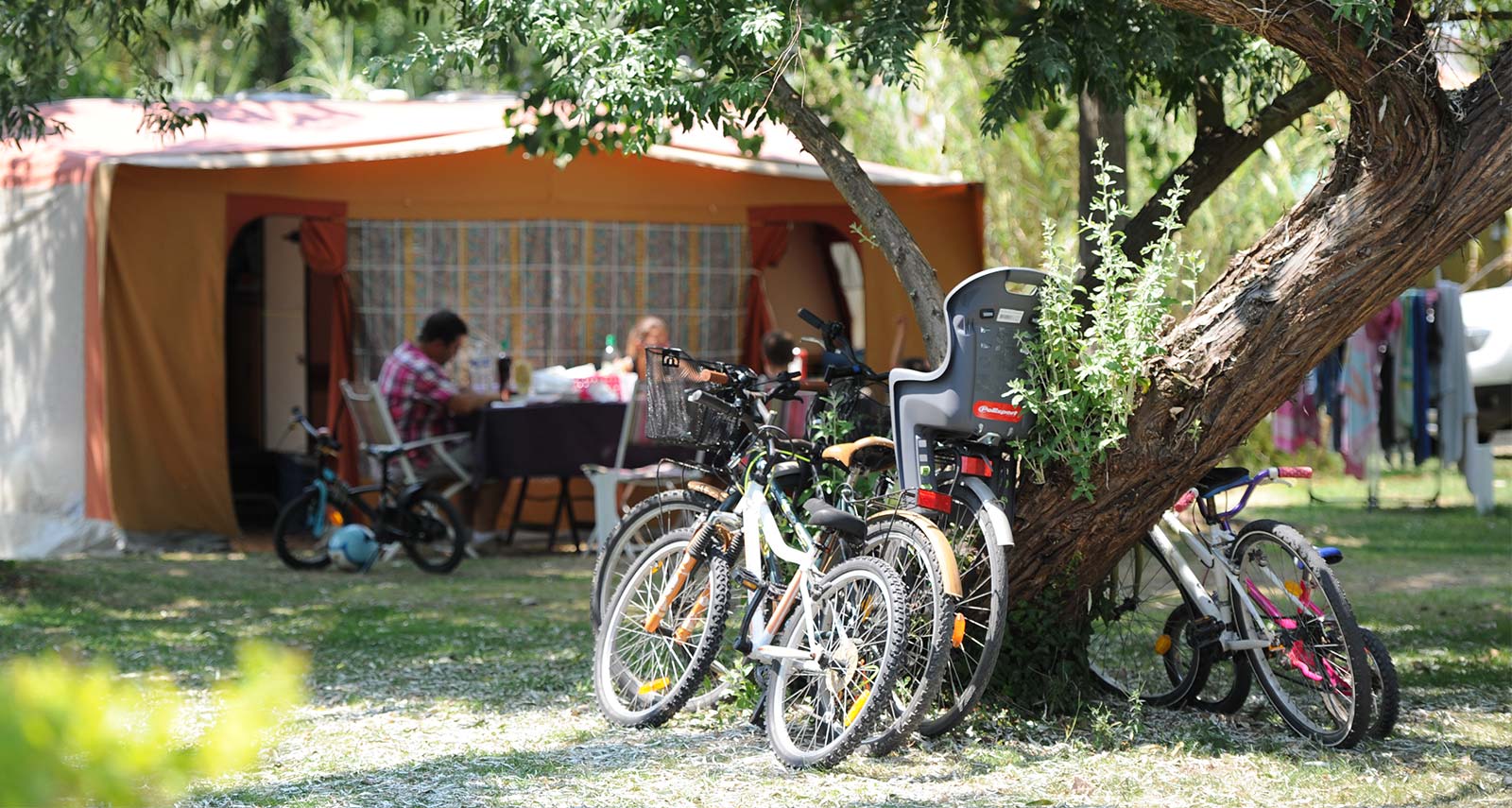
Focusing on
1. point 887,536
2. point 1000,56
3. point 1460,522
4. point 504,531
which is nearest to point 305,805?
point 887,536

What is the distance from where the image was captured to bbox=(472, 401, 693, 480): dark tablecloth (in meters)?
8.16

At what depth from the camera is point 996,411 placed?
3678mm

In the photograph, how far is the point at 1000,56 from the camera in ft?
40.8

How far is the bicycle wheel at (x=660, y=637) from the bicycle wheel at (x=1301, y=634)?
1.29 m

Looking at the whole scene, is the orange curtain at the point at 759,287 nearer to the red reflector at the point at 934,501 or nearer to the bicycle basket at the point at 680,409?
the bicycle basket at the point at 680,409

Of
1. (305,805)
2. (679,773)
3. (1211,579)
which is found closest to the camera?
(305,805)

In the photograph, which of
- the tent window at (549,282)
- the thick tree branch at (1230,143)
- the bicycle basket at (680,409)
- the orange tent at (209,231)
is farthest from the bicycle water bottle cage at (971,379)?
the tent window at (549,282)

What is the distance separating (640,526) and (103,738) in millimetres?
3539

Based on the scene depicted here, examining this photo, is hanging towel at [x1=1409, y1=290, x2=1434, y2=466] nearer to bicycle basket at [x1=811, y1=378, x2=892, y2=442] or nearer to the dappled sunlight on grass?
the dappled sunlight on grass

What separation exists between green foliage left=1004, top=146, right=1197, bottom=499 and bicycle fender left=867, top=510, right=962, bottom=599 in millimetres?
334

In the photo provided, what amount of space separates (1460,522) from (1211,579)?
238 inches

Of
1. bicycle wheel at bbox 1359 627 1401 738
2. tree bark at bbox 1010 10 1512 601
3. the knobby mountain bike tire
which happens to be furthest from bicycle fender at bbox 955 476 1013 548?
the knobby mountain bike tire

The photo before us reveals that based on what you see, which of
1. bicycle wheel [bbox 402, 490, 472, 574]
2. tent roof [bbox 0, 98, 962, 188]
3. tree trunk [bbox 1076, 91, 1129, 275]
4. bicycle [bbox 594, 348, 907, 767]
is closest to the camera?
bicycle [bbox 594, 348, 907, 767]

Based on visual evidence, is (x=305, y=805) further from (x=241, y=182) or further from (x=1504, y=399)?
(x=1504, y=399)
